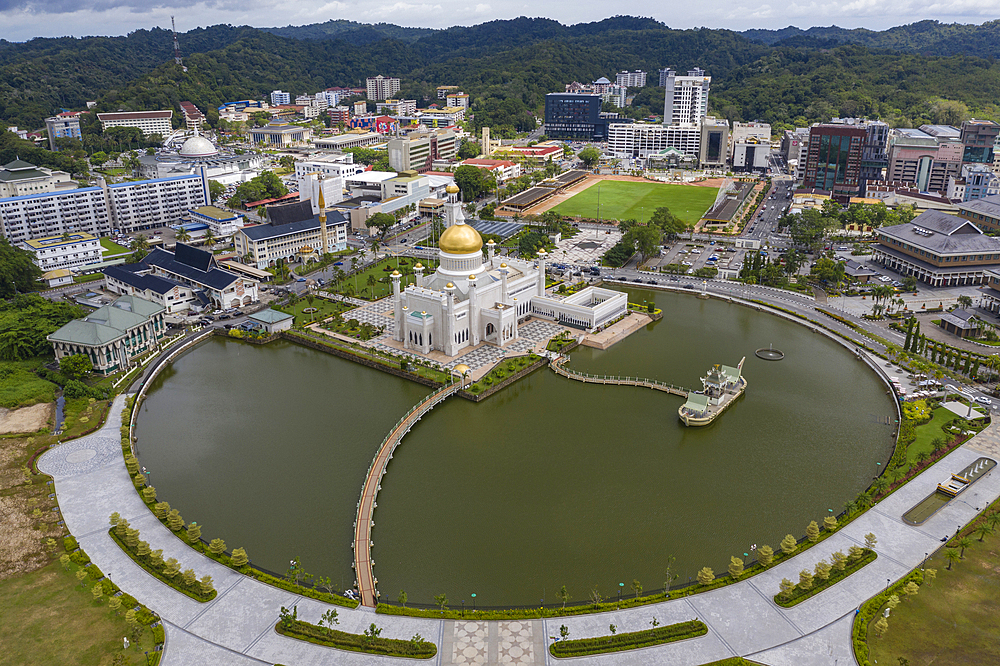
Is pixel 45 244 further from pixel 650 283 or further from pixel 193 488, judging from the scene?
pixel 650 283

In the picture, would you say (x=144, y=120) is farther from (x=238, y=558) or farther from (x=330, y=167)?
(x=238, y=558)

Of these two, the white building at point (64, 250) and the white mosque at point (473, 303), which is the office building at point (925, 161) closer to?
the white mosque at point (473, 303)

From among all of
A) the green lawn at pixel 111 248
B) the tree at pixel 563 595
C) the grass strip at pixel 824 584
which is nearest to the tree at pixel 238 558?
the tree at pixel 563 595

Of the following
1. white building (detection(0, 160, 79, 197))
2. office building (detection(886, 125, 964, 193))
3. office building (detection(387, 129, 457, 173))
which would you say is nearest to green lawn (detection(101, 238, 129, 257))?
white building (detection(0, 160, 79, 197))

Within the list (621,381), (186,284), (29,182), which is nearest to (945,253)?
(621,381)

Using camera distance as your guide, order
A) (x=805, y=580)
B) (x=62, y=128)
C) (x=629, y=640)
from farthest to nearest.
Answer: (x=62, y=128) → (x=805, y=580) → (x=629, y=640)

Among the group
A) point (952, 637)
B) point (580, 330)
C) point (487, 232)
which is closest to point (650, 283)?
point (580, 330)
